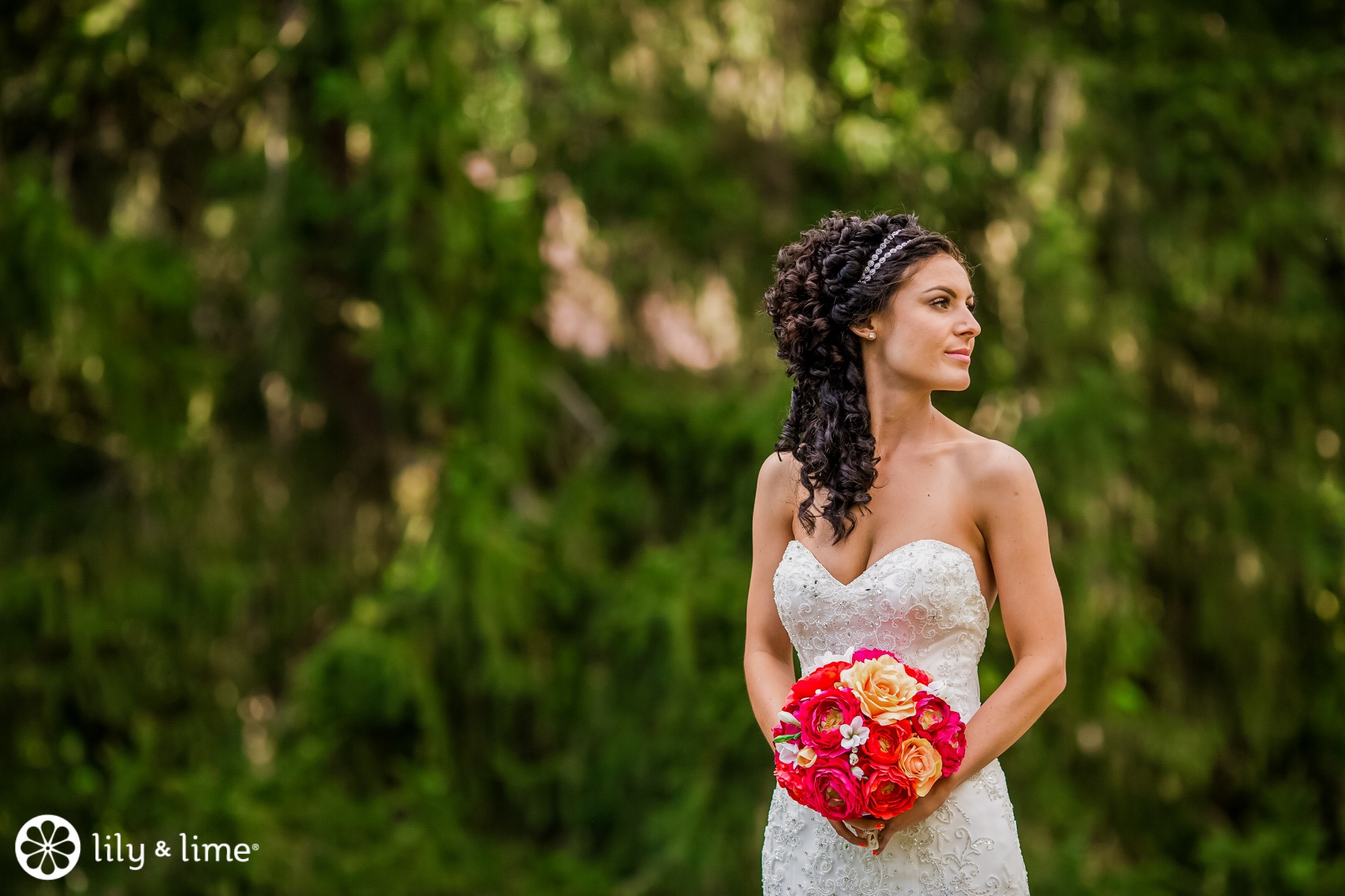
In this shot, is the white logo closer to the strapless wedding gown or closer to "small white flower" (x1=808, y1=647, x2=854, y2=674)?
the strapless wedding gown

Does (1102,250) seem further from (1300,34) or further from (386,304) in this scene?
(386,304)

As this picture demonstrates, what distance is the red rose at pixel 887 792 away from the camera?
212 cm

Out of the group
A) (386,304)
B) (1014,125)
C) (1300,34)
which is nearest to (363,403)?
(386,304)

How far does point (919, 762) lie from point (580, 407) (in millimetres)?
4492

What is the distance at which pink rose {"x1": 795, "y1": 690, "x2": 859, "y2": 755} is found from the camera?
2.16 meters

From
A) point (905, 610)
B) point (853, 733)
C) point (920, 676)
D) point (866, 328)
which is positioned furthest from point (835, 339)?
point (853, 733)

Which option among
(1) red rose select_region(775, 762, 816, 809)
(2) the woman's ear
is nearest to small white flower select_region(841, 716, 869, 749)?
(1) red rose select_region(775, 762, 816, 809)

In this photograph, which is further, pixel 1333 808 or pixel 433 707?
pixel 1333 808

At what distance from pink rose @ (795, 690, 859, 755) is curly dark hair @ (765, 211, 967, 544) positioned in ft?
1.06

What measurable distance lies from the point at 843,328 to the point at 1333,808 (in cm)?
602

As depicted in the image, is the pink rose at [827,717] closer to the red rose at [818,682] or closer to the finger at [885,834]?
the red rose at [818,682]

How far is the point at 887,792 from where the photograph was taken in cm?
213

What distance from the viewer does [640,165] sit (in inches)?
241

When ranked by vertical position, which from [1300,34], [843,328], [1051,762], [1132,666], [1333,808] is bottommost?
[1333,808]
